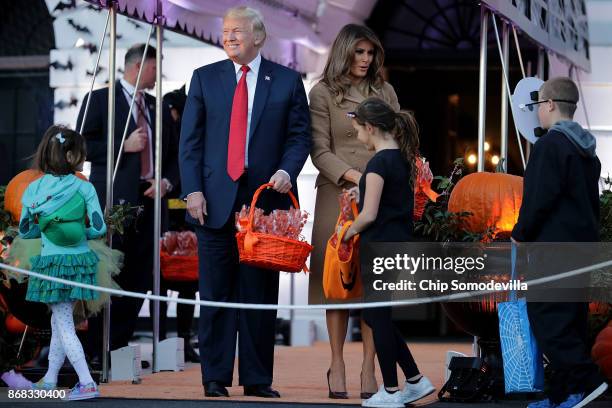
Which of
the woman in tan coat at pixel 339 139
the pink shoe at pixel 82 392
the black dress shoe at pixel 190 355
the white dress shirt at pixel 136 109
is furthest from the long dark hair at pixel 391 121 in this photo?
the black dress shoe at pixel 190 355

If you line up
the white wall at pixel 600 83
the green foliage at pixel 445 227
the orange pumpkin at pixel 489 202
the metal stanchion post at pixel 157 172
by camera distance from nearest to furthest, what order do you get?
the green foliage at pixel 445 227, the orange pumpkin at pixel 489 202, the metal stanchion post at pixel 157 172, the white wall at pixel 600 83

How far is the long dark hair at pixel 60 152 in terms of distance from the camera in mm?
8438

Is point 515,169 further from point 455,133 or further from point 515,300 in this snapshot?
point 515,300

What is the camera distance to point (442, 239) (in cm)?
874

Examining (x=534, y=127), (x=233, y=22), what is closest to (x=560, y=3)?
(x=534, y=127)

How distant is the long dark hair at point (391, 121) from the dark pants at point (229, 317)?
2.92 feet

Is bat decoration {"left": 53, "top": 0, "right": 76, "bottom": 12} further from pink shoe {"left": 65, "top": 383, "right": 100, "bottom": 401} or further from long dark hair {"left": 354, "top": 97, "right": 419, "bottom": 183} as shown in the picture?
long dark hair {"left": 354, "top": 97, "right": 419, "bottom": 183}

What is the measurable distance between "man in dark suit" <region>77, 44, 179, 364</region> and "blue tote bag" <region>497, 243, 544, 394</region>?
2981 millimetres

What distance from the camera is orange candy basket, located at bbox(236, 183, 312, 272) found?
7871 millimetres

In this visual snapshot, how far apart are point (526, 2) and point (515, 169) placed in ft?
18.1

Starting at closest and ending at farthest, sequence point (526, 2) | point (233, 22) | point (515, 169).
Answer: point (233, 22), point (526, 2), point (515, 169)

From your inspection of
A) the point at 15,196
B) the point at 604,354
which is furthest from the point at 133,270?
the point at 604,354

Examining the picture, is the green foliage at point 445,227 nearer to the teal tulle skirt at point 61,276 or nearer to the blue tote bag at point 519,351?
the blue tote bag at point 519,351

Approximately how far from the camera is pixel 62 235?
8344 millimetres
